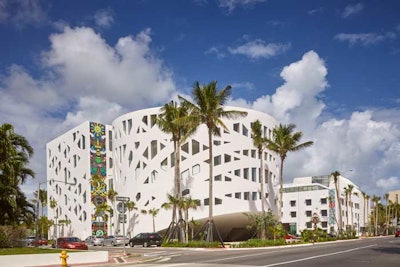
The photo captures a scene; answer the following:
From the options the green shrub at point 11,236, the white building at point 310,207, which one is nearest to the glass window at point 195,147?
the green shrub at point 11,236

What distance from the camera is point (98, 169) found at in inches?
3009

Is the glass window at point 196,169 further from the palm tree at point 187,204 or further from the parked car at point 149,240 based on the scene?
the parked car at point 149,240

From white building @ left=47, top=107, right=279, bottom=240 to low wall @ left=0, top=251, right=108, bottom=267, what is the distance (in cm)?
3306

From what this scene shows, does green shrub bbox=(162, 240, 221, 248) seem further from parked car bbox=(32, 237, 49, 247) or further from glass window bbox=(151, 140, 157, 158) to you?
glass window bbox=(151, 140, 157, 158)

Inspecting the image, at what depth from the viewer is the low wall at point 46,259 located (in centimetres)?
2152

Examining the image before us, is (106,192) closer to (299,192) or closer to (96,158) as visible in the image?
(96,158)

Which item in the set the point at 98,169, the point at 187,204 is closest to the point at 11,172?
the point at 187,204

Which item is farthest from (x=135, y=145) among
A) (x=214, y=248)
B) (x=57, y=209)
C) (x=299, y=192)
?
(x=299, y=192)

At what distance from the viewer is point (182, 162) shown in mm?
64750

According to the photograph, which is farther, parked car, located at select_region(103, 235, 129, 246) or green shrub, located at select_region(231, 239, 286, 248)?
parked car, located at select_region(103, 235, 129, 246)

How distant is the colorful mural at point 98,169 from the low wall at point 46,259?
1956 inches

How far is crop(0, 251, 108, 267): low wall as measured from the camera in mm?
21516

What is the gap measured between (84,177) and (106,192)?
4.92 metres

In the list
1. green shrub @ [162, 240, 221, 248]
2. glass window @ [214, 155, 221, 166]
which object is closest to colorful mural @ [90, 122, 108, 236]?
glass window @ [214, 155, 221, 166]
